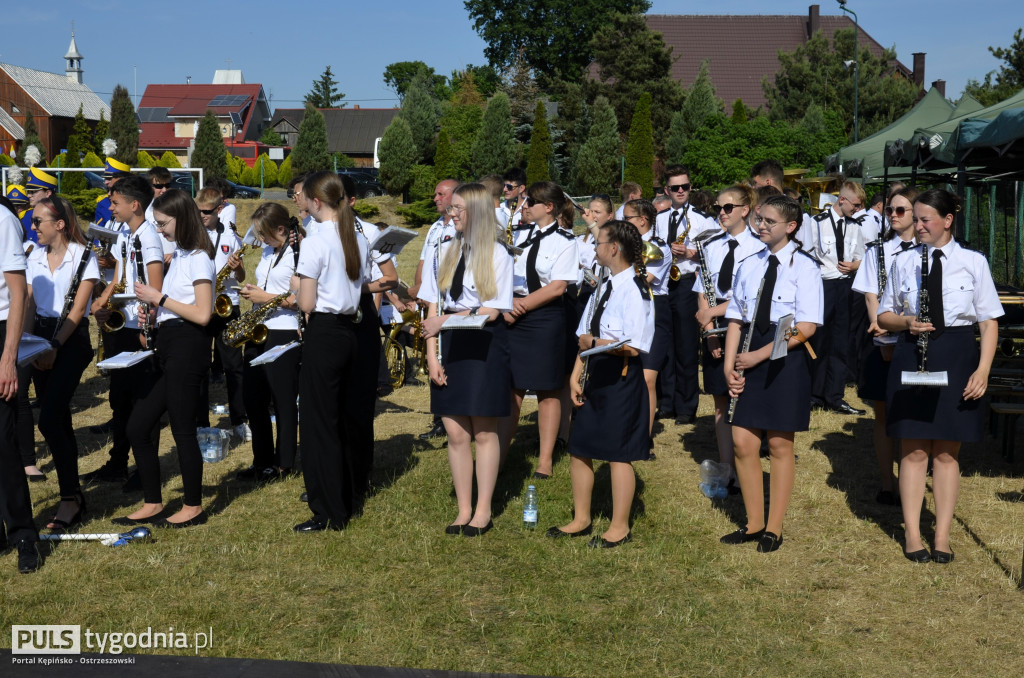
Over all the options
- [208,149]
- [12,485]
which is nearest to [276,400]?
[12,485]

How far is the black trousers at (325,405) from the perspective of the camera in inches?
232

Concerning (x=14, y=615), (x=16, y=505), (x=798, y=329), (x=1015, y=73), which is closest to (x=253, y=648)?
(x=14, y=615)

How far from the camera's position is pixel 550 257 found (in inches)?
272

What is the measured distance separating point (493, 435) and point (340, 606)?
1.43 meters

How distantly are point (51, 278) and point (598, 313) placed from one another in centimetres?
368

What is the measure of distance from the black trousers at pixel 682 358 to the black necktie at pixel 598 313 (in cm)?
364

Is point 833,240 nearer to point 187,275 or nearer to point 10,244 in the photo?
point 187,275

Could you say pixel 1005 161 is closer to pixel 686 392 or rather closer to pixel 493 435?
pixel 686 392

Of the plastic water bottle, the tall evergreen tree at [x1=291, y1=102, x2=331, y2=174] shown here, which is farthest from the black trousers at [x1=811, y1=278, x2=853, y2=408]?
the tall evergreen tree at [x1=291, y1=102, x2=331, y2=174]

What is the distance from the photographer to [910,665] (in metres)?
4.37

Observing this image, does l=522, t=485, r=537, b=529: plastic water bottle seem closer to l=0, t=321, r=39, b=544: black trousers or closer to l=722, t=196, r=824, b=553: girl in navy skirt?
l=722, t=196, r=824, b=553: girl in navy skirt

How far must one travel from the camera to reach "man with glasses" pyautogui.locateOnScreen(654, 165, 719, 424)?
29.1 ft

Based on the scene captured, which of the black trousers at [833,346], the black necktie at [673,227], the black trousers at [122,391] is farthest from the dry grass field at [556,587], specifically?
the black necktie at [673,227]

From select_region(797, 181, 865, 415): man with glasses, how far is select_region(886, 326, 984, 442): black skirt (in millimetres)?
4129
